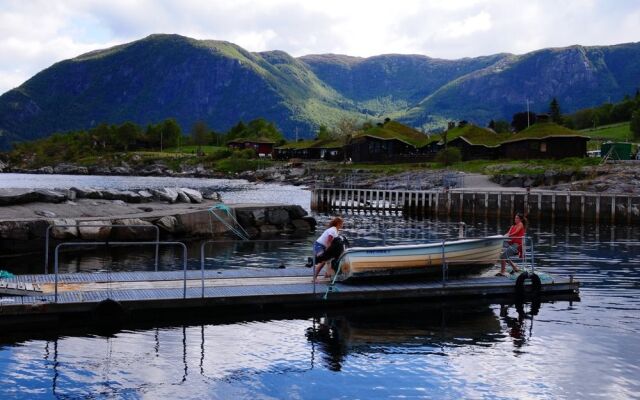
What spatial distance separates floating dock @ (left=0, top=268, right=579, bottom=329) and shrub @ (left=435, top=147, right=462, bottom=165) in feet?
281

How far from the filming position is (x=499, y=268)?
1070 inches

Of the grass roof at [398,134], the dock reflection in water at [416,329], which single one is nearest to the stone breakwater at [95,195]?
the dock reflection in water at [416,329]

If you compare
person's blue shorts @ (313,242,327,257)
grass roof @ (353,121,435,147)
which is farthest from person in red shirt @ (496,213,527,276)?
grass roof @ (353,121,435,147)

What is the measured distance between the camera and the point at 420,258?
22969 mm

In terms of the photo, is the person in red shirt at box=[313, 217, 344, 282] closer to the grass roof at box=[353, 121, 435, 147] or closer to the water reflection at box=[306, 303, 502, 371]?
the water reflection at box=[306, 303, 502, 371]

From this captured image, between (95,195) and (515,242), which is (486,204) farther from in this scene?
(515,242)

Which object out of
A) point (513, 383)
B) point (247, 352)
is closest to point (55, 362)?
point (247, 352)

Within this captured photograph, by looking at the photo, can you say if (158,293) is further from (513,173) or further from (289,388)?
(513,173)

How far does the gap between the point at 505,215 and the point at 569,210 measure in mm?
5905

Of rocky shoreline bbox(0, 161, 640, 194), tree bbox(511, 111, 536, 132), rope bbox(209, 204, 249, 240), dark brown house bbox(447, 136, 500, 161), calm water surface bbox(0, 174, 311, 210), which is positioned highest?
tree bbox(511, 111, 536, 132)

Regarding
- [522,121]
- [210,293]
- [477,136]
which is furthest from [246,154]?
[210,293]

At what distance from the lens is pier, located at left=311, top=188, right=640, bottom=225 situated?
6072 cm

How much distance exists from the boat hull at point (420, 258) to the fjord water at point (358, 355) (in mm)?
1337

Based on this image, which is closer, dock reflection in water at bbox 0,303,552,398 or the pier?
dock reflection in water at bbox 0,303,552,398
